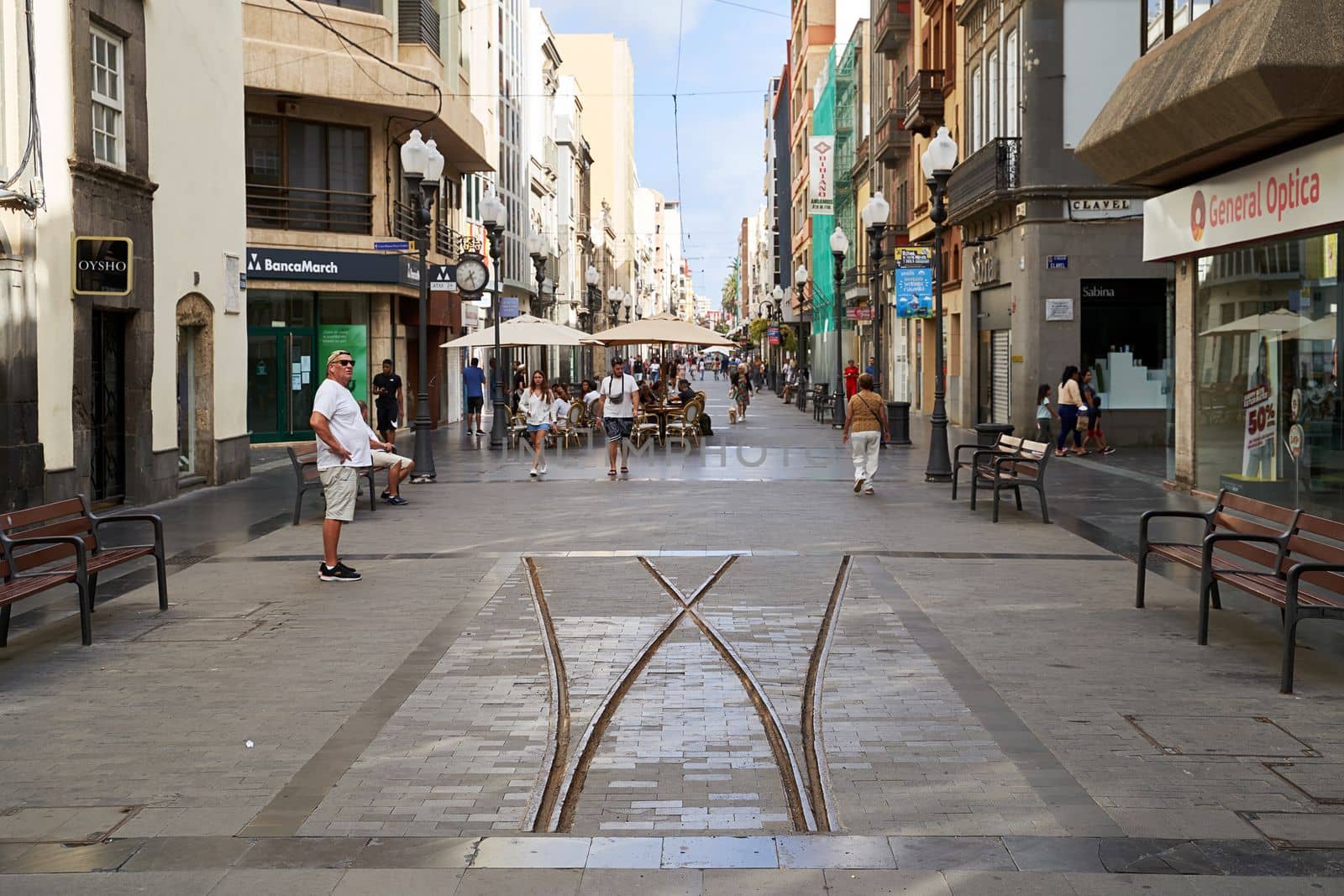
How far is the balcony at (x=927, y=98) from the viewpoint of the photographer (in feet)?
127

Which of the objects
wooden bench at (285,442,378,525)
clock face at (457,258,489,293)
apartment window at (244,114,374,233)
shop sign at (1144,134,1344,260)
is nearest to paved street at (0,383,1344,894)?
wooden bench at (285,442,378,525)

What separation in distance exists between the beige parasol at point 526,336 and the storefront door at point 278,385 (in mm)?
3256

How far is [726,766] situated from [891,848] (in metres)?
1.21

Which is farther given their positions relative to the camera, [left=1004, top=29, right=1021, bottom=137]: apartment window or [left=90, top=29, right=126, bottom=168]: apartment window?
[left=1004, top=29, right=1021, bottom=137]: apartment window

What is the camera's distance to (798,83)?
88.3 metres

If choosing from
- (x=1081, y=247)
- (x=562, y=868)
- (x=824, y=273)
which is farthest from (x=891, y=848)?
(x=824, y=273)

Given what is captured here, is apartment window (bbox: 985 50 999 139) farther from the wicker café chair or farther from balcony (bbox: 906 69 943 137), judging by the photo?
the wicker café chair

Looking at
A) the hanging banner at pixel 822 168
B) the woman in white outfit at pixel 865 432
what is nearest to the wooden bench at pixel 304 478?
the woman in white outfit at pixel 865 432

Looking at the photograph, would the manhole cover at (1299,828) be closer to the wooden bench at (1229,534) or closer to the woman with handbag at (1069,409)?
the wooden bench at (1229,534)

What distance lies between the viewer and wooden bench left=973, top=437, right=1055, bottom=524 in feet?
53.0

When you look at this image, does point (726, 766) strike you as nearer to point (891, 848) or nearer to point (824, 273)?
point (891, 848)

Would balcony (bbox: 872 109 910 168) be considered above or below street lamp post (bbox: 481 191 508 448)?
above

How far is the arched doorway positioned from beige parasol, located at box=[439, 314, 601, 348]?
34.0 feet

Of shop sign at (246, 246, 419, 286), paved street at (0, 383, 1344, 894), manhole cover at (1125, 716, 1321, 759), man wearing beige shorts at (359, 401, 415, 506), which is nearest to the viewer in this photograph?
paved street at (0, 383, 1344, 894)
